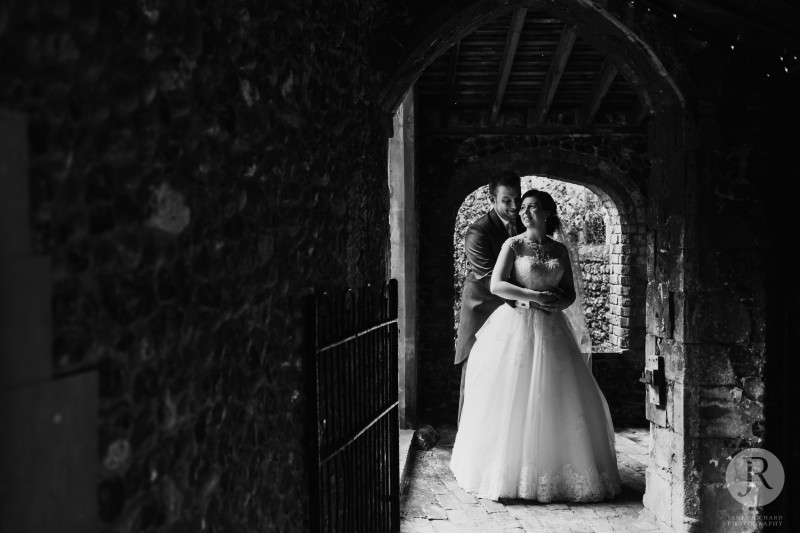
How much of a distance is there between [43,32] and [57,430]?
0.68 metres

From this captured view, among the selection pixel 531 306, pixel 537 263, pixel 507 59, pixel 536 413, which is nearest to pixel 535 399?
pixel 536 413

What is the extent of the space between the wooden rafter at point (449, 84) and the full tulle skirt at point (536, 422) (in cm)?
278

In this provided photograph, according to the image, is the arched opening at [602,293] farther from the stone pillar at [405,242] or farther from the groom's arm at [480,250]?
the stone pillar at [405,242]

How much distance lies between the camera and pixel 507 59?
290 inches

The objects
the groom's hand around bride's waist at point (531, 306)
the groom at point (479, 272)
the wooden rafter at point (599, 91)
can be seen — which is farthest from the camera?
the wooden rafter at point (599, 91)

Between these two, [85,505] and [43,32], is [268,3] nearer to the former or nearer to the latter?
[43,32]

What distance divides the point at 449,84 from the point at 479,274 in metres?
1.97

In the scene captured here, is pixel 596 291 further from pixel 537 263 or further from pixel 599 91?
pixel 537 263

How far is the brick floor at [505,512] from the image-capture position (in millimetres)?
4848

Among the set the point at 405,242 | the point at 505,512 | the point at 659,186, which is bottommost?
the point at 505,512

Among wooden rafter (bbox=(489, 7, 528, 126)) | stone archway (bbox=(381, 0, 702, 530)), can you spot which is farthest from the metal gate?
wooden rafter (bbox=(489, 7, 528, 126))

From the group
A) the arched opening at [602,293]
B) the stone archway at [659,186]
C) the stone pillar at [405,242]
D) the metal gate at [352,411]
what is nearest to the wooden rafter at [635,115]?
the arched opening at [602,293]

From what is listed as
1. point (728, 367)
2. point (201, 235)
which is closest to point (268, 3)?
point (201, 235)

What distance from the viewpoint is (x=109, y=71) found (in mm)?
1516
